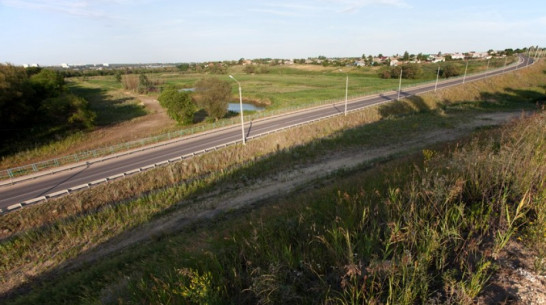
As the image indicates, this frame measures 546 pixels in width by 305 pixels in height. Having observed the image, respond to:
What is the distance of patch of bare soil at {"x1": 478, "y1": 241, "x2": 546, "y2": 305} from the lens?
3139 mm

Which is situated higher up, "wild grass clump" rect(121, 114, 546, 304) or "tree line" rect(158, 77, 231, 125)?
"wild grass clump" rect(121, 114, 546, 304)

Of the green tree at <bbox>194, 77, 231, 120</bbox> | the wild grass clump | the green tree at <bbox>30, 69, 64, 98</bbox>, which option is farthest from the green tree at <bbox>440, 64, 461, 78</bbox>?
the green tree at <bbox>30, 69, 64, 98</bbox>

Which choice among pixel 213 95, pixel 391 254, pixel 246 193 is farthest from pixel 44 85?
pixel 391 254

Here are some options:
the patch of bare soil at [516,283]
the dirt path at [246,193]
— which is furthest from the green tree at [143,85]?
the patch of bare soil at [516,283]

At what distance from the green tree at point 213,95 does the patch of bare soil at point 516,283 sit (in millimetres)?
52627

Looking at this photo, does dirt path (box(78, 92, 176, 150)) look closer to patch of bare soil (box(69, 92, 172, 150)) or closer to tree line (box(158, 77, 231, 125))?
patch of bare soil (box(69, 92, 172, 150))

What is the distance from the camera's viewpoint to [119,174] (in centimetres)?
2412

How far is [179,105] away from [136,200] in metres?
33.9

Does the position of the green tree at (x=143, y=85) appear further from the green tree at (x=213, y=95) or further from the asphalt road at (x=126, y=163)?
the asphalt road at (x=126, y=163)

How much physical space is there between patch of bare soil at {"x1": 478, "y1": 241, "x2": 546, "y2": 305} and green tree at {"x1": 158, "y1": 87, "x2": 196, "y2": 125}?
51.6 meters

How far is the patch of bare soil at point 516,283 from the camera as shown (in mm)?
3139

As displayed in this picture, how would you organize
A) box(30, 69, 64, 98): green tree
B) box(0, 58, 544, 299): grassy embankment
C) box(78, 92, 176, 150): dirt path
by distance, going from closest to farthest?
1. box(0, 58, 544, 299): grassy embankment
2. box(78, 92, 176, 150): dirt path
3. box(30, 69, 64, 98): green tree

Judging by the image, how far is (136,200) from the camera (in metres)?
19.8

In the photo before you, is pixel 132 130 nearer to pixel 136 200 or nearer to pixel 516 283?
pixel 136 200
